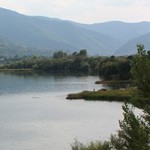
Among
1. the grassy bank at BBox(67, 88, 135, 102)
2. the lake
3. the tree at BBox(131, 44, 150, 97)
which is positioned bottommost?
the lake

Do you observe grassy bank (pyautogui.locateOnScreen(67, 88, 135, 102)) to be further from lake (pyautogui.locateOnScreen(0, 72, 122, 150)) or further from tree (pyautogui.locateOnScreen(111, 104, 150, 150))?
tree (pyautogui.locateOnScreen(111, 104, 150, 150))

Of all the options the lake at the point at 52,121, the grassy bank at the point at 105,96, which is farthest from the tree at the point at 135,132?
the grassy bank at the point at 105,96

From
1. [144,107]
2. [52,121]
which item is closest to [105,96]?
[52,121]

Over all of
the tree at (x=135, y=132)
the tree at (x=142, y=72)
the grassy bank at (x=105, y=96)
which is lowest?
the grassy bank at (x=105, y=96)

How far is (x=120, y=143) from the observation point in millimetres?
40781

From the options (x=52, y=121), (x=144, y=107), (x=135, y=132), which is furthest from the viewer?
(x=52, y=121)

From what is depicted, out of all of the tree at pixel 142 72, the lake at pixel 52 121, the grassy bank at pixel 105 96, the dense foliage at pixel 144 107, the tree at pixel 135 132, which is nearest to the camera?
the tree at pixel 135 132

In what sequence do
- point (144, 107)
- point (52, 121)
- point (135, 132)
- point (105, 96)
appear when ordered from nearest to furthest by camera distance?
point (135, 132), point (144, 107), point (52, 121), point (105, 96)

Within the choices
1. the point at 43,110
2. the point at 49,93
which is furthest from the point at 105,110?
the point at 49,93

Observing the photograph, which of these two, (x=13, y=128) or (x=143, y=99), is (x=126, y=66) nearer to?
(x=13, y=128)

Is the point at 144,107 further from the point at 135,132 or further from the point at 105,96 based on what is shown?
the point at 105,96

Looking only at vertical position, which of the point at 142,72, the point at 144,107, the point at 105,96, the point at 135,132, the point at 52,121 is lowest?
the point at 52,121

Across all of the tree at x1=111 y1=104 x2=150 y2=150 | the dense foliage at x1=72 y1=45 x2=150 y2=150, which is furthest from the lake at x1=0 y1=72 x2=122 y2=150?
the dense foliage at x1=72 y1=45 x2=150 y2=150

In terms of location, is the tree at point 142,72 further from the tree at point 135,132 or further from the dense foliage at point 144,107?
the tree at point 135,132
